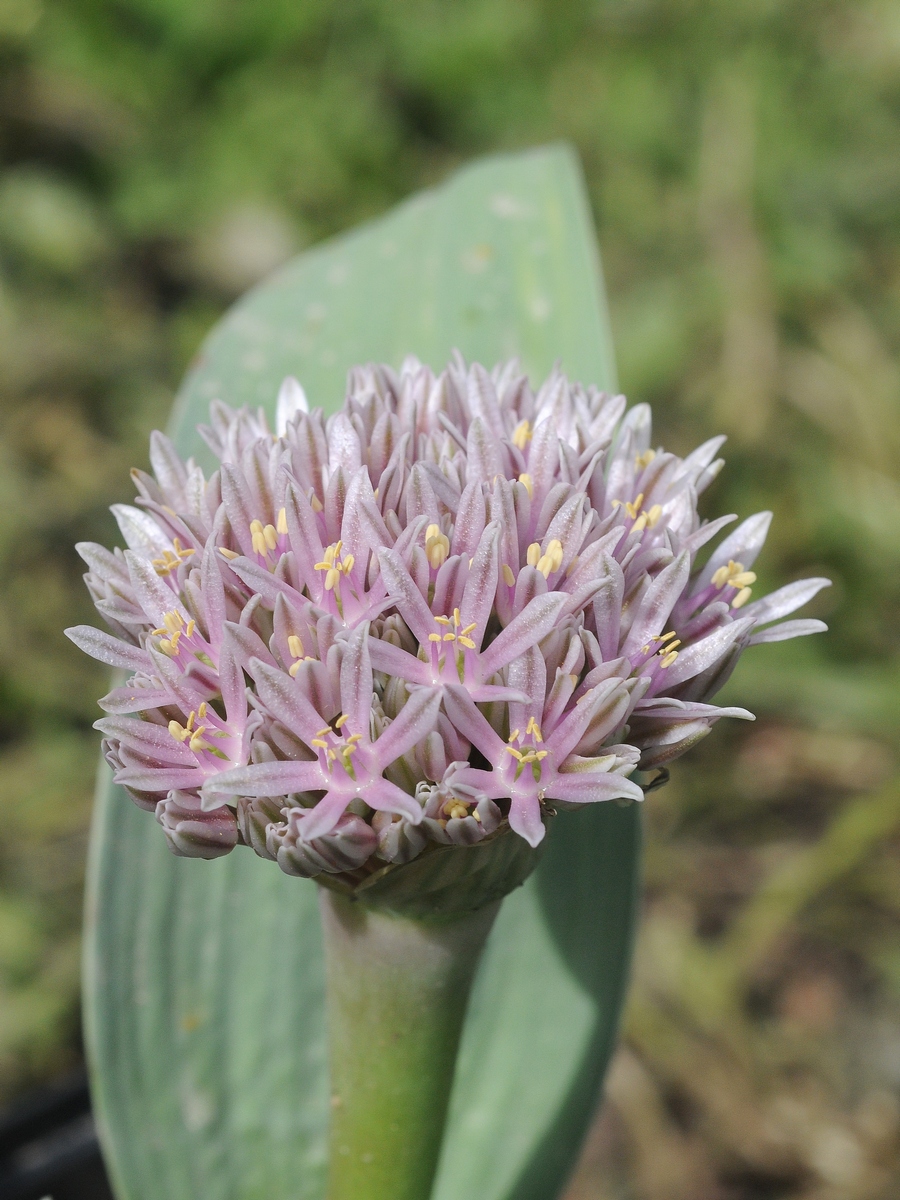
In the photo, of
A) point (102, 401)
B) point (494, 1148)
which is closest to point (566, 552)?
point (494, 1148)

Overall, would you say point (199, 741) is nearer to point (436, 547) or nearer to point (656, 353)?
point (436, 547)

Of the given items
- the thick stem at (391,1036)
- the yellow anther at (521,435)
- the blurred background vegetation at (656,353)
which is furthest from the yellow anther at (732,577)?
the blurred background vegetation at (656,353)

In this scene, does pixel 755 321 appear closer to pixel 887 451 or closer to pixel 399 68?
pixel 887 451

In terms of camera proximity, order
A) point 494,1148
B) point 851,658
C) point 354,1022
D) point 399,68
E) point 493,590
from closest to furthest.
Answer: point 493,590 < point 354,1022 < point 494,1148 < point 851,658 < point 399,68

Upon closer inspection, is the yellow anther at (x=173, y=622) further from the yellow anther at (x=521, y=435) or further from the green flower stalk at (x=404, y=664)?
the yellow anther at (x=521, y=435)

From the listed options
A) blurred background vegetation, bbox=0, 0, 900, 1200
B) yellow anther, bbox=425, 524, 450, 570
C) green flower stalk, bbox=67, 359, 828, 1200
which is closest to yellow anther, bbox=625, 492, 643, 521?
green flower stalk, bbox=67, 359, 828, 1200

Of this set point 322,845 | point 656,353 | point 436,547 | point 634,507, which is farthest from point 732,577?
point 656,353

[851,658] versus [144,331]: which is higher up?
[144,331]
